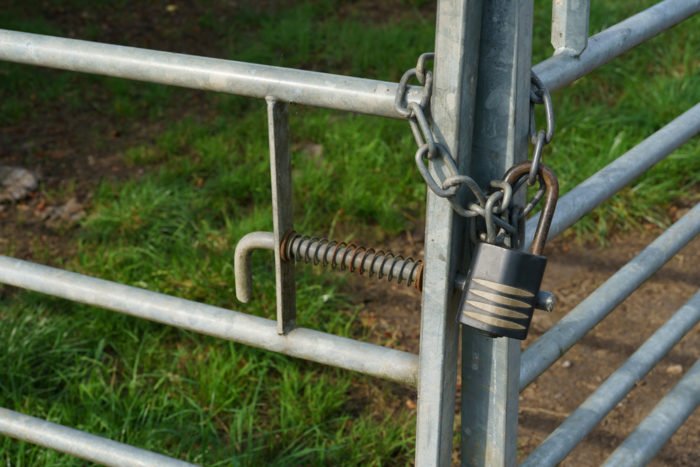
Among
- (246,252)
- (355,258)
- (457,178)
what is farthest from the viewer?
(246,252)

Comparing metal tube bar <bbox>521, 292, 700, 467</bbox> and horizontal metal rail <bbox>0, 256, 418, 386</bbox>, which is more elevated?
horizontal metal rail <bbox>0, 256, 418, 386</bbox>

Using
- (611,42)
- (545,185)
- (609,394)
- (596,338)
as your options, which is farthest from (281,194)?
(596,338)

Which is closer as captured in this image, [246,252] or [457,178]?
[457,178]

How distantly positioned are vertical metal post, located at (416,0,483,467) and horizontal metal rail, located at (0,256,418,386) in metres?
0.05

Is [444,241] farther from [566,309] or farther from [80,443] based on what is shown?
[566,309]

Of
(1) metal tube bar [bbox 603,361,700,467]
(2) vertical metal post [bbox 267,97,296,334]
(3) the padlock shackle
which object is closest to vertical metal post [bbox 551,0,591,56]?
(3) the padlock shackle

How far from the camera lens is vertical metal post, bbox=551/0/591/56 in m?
1.28

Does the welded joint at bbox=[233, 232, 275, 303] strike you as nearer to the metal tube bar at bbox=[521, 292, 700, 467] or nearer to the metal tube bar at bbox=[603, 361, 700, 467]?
the metal tube bar at bbox=[521, 292, 700, 467]

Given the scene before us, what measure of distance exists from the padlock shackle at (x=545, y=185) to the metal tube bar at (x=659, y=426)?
0.67 meters

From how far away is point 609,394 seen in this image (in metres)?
1.67

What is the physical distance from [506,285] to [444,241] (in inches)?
3.7

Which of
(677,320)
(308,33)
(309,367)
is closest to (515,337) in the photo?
(677,320)

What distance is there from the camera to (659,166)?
131 inches

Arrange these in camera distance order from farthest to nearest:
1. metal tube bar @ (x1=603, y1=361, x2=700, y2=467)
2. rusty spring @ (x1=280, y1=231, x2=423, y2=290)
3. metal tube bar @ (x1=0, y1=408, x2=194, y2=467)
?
metal tube bar @ (x1=603, y1=361, x2=700, y2=467) → metal tube bar @ (x1=0, y1=408, x2=194, y2=467) → rusty spring @ (x1=280, y1=231, x2=423, y2=290)
